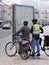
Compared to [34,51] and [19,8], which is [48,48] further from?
[19,8]

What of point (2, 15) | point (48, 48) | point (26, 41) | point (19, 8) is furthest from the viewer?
point (2, 15)

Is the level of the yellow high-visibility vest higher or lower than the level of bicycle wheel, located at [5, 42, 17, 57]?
higher

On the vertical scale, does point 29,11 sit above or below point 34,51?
above

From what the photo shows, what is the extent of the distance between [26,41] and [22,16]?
12.6ft

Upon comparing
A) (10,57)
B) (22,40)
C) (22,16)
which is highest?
(22,16)

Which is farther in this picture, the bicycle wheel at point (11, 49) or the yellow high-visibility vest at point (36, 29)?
the bicycle wheel at point (11, 49)

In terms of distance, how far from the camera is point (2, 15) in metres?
105

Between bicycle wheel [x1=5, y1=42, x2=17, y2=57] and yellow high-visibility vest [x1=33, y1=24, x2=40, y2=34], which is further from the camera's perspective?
bicycle wheel [x1=5, y1=42, x2=17, y2=57]

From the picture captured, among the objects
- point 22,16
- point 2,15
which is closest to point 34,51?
point 22,16

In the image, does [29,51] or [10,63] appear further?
[29,51]

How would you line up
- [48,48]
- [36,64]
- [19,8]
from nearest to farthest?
[36,64] → [48,48] → [19,8]

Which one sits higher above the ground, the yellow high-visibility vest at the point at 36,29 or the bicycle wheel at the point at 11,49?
the yellow high-visibility vest at the point at 36,29

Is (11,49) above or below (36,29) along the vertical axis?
below

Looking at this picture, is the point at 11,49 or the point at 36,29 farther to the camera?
the point at 11,49
